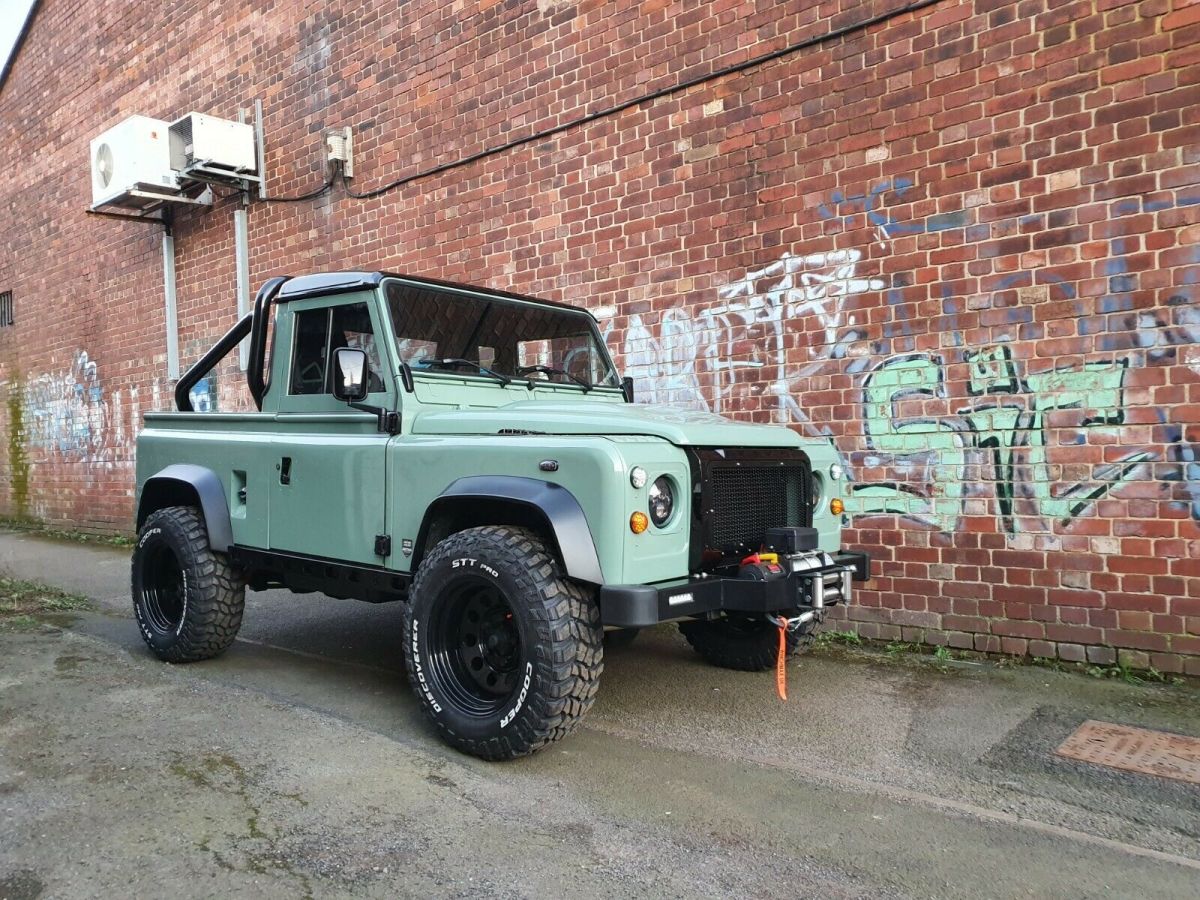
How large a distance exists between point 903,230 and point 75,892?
5280mm

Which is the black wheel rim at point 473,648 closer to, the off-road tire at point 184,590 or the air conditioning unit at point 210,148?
the off-road tire at point 184,590

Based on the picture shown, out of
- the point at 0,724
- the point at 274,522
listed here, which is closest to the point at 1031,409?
the point at 274,522

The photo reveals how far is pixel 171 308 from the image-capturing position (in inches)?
455

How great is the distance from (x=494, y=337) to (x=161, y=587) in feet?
8.63

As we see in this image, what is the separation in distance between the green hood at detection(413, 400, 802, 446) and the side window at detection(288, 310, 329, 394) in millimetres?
813

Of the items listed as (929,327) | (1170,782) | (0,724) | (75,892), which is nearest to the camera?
(75,892)

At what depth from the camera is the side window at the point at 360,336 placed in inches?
174

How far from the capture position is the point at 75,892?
263 cm

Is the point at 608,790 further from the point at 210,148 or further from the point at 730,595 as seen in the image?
the point at 210,148

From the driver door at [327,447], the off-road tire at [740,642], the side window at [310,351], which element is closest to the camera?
the driver door at [327,447]

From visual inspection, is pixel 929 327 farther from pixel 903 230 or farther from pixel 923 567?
pixel 923 567

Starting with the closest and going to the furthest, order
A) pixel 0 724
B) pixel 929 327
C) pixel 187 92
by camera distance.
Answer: pixel 0 724, pixel 929 327, pixel 187 92

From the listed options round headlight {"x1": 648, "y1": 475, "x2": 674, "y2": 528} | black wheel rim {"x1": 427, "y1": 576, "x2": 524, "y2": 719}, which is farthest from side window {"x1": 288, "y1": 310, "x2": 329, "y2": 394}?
round headlight {"x1": 648, "y1": 475, "x2": 674, "y2": 528}

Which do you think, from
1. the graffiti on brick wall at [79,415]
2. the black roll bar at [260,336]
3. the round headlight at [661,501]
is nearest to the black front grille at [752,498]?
the round headlight at [661,501]
